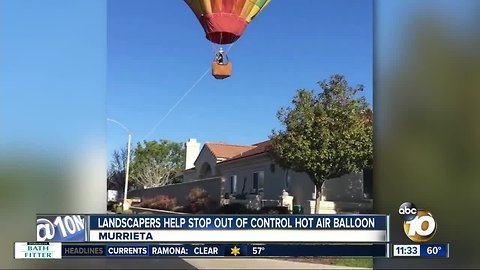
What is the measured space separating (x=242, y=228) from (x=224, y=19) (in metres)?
2.62

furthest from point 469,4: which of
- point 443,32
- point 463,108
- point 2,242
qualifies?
point 2,242

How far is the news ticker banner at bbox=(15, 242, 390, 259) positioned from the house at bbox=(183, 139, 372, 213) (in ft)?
1.98

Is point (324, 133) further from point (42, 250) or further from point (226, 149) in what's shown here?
point (42, 250)

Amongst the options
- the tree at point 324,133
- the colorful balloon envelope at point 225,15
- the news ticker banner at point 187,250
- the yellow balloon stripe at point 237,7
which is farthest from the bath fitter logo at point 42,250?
the yellow balloon stripe at point 237,7

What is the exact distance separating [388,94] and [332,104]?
98cm

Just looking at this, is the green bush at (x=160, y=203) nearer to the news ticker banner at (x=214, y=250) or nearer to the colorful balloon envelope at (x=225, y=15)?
the news ticker banner at (x=214, y=250)

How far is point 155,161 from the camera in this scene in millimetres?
7336

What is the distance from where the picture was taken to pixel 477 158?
261 inches

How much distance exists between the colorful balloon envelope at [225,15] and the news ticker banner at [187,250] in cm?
264

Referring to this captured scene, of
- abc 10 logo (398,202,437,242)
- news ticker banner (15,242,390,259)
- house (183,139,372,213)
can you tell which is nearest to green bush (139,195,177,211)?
house (183,139,372,213)

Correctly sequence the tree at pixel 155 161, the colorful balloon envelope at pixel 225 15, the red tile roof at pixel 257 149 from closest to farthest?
the colorful balloon envelope at pixel 225 15, the tree at pixel 155 161, the red tile roof at pixel 257 149

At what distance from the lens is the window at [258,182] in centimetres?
764

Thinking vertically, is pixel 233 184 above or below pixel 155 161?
below

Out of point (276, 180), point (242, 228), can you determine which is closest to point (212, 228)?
point (242, 228)
